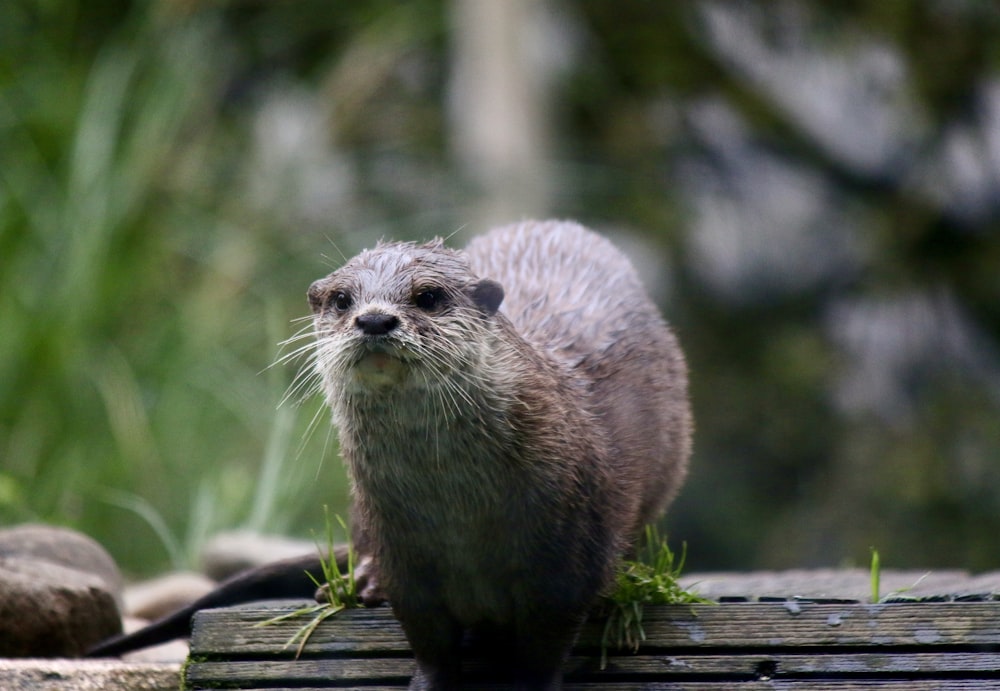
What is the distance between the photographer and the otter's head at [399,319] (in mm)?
1832

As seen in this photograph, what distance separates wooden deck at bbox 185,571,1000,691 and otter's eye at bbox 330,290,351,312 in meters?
0.57

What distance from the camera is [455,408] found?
189cm

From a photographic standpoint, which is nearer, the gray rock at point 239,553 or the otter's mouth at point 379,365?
the otter's mouth at point 379,365

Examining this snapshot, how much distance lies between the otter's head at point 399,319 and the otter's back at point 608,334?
0.86ft

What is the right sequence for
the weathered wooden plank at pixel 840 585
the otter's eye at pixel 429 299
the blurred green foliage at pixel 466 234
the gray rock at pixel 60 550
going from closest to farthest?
1. the otter's eye at pixel 429 299
2. the weathered wooden plank at pixel 840 585
3. the gray rock at pixel 60 550
4. the blurred green foliage at pixel 466 234

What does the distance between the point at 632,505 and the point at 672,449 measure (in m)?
0.40

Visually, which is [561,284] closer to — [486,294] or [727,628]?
[486,294]

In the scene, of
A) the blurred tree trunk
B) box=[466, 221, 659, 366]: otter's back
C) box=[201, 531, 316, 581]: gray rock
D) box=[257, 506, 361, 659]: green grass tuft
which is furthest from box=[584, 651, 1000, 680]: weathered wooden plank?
the blurred tree trunk

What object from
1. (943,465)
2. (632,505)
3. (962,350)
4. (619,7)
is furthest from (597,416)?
(619,7)

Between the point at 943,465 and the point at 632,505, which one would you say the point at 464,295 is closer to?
the point at 632,505

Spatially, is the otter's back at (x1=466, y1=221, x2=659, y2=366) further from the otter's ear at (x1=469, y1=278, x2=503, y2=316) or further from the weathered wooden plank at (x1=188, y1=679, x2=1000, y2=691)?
the weathered wooden plank at (x1=188, y1=679, x2=1000, y2=691)

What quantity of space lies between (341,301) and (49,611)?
102cm

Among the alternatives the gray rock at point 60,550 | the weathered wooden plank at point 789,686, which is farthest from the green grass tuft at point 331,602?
the gray rock at point 60,550

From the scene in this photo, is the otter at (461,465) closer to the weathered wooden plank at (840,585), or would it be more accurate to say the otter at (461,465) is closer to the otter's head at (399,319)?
the otter's head at (399,319)
